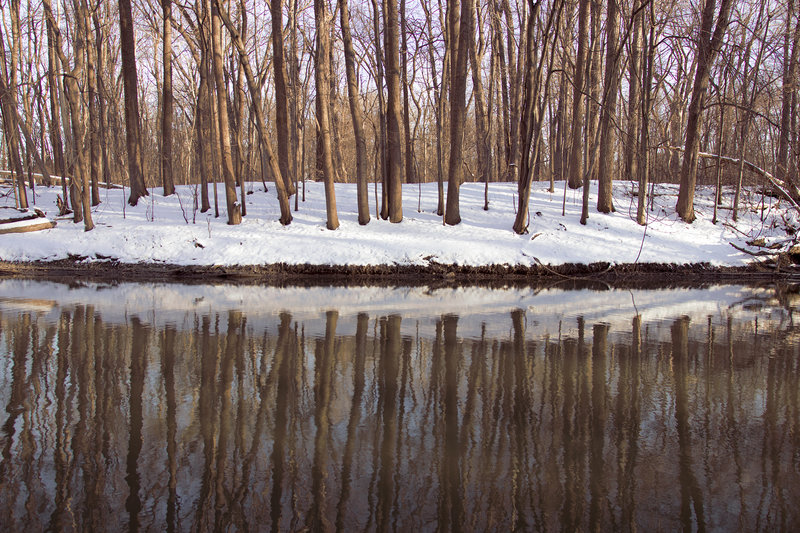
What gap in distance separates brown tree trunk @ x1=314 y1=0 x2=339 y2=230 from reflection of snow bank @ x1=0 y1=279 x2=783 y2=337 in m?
5.30

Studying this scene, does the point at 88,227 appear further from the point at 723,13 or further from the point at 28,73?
the point at 723,13

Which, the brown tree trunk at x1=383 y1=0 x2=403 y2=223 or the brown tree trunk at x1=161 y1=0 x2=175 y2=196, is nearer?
the brown tree trunk at x1=383 y1=0 x2=403 y2=223

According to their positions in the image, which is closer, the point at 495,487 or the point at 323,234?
the point at 495,487

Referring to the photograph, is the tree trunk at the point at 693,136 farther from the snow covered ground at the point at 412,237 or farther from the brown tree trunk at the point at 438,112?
the brown tree trunk at the point at 438,112

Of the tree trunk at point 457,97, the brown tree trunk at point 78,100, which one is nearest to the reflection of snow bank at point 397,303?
the brown tree trunk at point 78,100

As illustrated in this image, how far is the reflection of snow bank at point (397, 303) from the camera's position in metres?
10.7

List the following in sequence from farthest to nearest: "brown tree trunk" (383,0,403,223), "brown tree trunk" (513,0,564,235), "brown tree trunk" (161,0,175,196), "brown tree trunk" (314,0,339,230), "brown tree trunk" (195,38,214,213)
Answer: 1. "brown tree trunk" (161,0,175,196)
2. "brown tree trunk" (195,38,214,213)
3. "brown tree trunk" (383,0,403,223)
4. "brown tree trunk" (314,0,339,230)
5. "brown tree trunk" (513,0,564,235)

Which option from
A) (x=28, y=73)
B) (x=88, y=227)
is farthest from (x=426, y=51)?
(x=28, y=73)

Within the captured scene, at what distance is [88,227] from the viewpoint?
65.9 ft

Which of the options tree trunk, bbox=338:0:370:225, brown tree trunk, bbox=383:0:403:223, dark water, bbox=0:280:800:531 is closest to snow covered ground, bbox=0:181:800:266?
tree trunk, bbox=338:0:370:225

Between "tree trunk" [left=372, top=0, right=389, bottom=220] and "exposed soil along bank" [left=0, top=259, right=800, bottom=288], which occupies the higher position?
"tree trunk" [left=372, top=0, right=389, bottom=220]

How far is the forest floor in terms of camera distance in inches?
721

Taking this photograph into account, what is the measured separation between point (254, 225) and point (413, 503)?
58.8ft

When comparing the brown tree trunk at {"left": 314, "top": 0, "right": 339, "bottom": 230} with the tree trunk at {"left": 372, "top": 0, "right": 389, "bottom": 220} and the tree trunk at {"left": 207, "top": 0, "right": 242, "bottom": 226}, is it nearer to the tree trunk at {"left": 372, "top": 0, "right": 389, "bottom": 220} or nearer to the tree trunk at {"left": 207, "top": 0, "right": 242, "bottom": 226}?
the tree trunk at {"left": 372, "top": 0, "right": 389, "bottom": 220}
